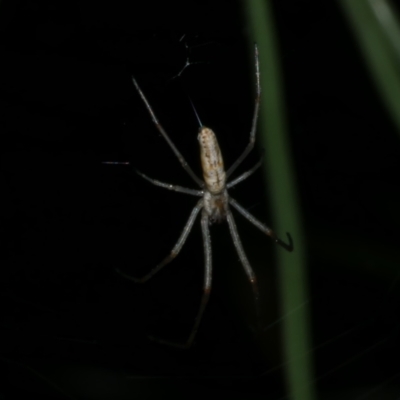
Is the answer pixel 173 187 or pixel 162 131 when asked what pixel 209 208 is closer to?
pixel 173 187

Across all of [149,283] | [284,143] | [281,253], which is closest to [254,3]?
[284,143]

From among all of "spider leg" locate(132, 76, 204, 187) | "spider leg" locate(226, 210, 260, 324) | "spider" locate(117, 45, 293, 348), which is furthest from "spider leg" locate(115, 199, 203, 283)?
"spider leg" locate(132, 76, 204, 187)

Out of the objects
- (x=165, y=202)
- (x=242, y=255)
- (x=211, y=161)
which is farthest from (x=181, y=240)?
(x=211, y=161)

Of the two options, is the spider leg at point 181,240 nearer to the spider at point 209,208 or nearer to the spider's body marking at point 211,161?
the spider at point 209,208

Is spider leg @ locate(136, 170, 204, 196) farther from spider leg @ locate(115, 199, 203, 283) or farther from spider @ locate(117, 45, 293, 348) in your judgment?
spider leg @ locate(115, 199, 203, 283)

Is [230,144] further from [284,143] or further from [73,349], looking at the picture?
[284,143]

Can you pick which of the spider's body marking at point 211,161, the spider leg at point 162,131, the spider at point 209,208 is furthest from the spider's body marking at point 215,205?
the spider leg at point 162,131
